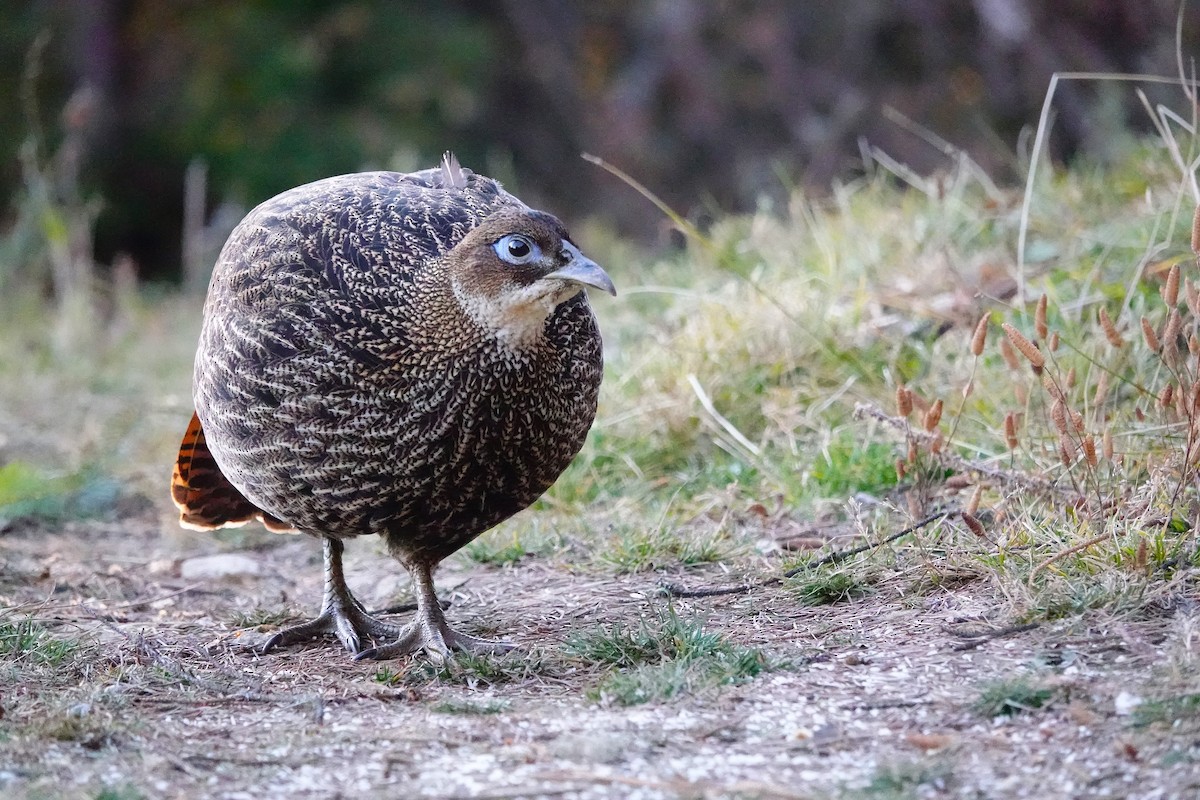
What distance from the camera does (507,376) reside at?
3.29 metres

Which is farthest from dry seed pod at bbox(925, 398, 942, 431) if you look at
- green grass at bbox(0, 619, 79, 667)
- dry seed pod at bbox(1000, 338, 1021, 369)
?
green grass at bbox(0, 619, 79, 667)

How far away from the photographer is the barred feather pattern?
329 centimetres

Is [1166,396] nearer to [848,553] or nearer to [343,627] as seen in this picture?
[848,553]

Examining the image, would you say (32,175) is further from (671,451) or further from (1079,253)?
(1079,253)

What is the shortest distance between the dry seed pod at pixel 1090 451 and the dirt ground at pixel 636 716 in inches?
16.1

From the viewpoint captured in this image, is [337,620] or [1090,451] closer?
[1090,451]

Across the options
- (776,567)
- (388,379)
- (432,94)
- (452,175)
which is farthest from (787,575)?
(432,94)

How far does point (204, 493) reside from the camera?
4.15 meters

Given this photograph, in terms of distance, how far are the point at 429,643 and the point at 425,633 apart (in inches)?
1.8

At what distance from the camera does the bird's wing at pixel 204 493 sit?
4109 millimetres

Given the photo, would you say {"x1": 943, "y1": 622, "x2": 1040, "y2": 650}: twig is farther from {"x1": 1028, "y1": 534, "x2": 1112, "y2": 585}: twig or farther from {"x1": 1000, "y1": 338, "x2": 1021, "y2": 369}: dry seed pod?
{"x1": 1000, "y1": 338, "x2": 1021, "y2": 369}: dry seed pod

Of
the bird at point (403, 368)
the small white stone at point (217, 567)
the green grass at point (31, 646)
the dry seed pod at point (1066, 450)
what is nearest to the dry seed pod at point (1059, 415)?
the dry seed pod at point (1066, 450)

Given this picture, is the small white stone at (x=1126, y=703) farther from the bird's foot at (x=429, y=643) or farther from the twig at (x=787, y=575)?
the bird's foot at (x=429, y=643)

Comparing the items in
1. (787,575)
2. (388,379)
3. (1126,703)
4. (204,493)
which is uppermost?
(388,379)
